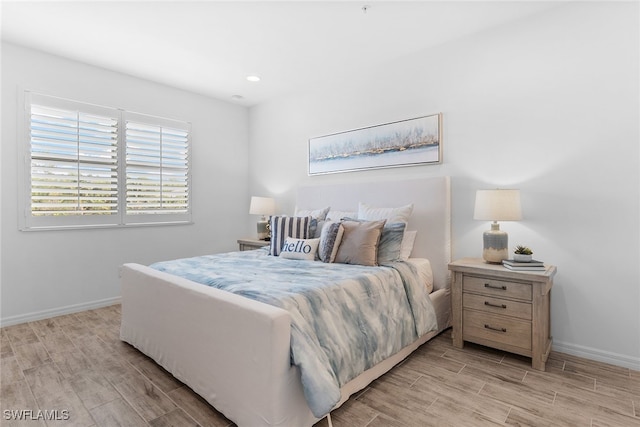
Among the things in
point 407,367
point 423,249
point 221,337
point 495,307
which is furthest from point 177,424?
point 423,249

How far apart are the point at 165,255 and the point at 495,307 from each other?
3641 millimetres

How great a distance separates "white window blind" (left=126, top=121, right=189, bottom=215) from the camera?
3842mm

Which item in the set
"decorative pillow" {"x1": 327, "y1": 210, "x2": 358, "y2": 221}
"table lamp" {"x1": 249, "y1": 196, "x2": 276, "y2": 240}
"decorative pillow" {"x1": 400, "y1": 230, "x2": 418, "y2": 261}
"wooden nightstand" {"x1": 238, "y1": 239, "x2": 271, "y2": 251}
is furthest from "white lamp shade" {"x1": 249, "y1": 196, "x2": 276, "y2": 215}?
"decorative pillow" {"x1": 400, "y1": 230, "x2": 418, "y2": 261}

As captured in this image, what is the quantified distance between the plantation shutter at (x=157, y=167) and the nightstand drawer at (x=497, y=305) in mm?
3476

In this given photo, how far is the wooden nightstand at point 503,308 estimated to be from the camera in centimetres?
221

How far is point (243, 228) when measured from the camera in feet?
16.4

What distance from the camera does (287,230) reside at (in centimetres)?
315

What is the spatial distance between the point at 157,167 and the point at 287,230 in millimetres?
2034

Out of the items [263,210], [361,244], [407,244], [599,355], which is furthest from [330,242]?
[599,355]

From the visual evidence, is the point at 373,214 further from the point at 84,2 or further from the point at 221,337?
the point at 84,2

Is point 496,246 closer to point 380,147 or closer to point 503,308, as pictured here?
point 503,308

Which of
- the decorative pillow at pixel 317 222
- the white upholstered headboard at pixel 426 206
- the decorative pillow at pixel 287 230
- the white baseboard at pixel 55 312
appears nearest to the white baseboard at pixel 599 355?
the white upholstered headboard at pixel 426 206

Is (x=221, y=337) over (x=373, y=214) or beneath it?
beneath

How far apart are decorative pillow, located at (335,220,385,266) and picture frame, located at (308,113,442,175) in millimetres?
939
